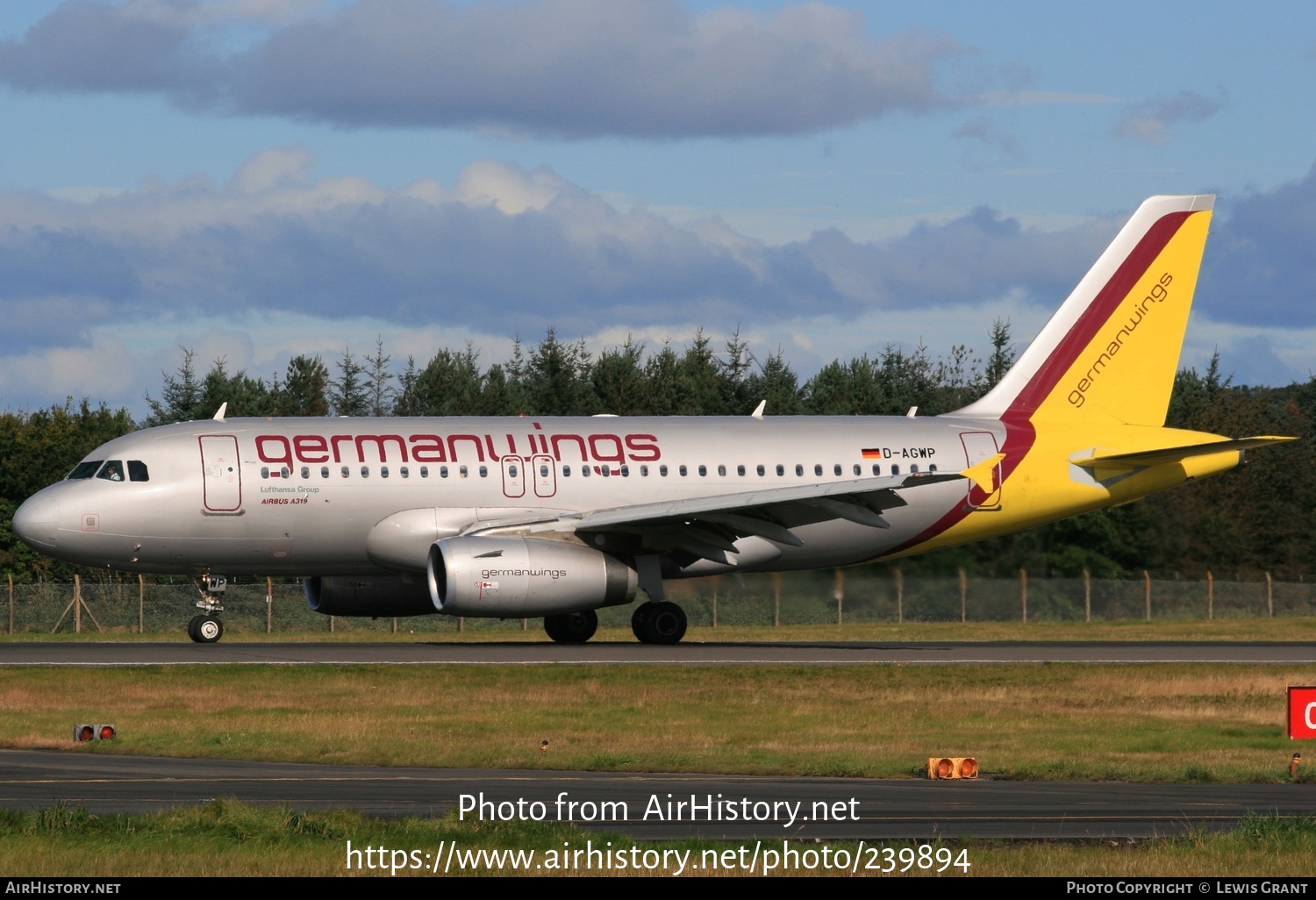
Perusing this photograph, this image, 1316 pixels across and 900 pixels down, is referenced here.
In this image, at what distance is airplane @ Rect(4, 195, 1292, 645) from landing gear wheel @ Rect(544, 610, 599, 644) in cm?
5

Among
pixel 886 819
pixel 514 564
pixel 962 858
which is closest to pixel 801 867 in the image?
pixel 962 858

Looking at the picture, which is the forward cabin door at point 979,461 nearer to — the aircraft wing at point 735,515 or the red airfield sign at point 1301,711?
the aircraft wing at point 735,515

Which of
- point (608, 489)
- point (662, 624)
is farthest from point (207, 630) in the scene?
point (662, 624)

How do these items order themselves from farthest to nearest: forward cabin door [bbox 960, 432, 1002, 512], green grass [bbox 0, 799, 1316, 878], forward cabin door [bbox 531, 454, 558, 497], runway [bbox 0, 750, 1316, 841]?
forward cabin door [bbox 960, 432, 1002, 512]
forward cabin door [bbox 531, 454, 558, 497]
runway [bbox 0, 750, 1316, 841]
green grass [bbox 0, 799, 1316, 878]

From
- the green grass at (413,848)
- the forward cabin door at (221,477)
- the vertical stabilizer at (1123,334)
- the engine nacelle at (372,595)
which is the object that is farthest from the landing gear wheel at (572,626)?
the green grass at (413,848)

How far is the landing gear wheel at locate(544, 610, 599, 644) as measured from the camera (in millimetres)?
37844

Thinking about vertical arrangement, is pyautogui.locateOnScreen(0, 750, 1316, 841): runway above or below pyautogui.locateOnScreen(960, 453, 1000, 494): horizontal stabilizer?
below

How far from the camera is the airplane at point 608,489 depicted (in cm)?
3453

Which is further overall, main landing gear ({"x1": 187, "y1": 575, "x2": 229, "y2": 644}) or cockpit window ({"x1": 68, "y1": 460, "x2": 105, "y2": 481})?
main landing gear ({"x1": 187, "y1": 575, "x2": 229, "y2": 644})

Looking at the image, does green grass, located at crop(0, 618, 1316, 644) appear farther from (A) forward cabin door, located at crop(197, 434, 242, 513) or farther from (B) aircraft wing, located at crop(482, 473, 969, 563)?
(A) forward cabin door, located at crop(197, 434, 242, 513)

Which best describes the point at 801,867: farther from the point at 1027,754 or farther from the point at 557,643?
the point at 557,643

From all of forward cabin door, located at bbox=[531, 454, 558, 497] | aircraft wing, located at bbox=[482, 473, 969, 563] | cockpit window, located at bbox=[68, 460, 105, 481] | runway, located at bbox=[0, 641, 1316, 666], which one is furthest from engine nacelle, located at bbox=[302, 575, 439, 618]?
cockpit window, located at bbox=[68, 460, 105, 481]

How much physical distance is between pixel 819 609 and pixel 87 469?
52.6 feet

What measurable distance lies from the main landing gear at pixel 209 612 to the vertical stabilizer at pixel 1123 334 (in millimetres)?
16715
